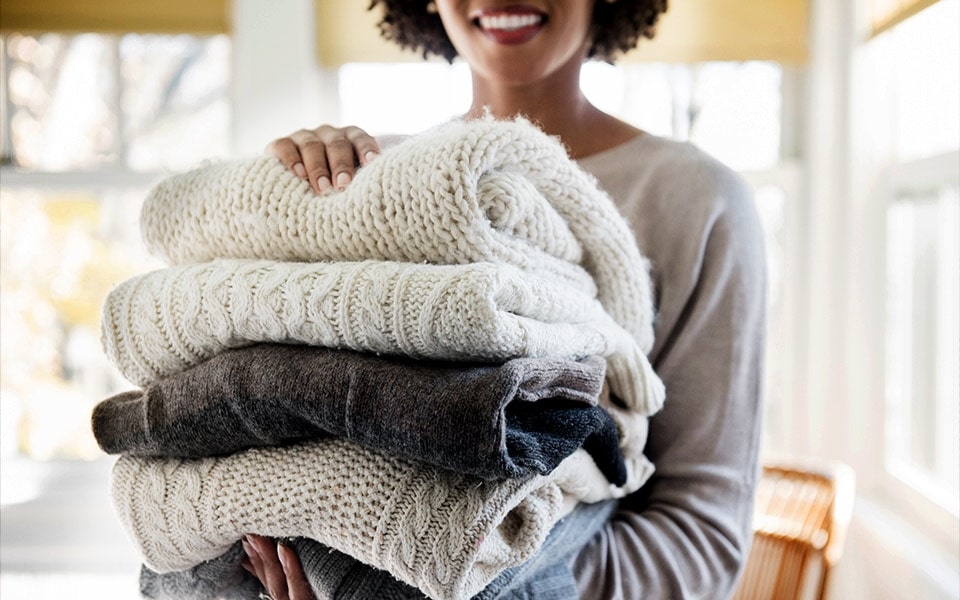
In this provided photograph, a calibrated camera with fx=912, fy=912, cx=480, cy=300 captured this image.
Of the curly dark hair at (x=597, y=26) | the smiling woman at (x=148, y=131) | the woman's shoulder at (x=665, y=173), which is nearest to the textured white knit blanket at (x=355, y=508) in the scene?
the woman's shoulder at (x=665, y=173)

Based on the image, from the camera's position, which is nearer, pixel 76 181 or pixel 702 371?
pixel 702 371

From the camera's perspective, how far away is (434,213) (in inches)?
18.3

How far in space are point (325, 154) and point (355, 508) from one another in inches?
8.5

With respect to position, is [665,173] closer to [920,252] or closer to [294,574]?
[294,574]

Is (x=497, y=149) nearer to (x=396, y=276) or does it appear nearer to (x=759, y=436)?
(x=396, y=276)

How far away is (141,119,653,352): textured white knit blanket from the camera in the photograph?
47 cm

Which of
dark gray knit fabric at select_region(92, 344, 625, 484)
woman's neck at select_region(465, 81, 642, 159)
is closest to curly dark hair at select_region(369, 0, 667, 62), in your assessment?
woman's neck at select_region(465, 81, 642, 159)

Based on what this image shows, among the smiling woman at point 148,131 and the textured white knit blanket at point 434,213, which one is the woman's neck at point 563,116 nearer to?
the textured white knit blanket at point 434,213

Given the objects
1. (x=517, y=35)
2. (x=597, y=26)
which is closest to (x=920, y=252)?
(x=597, y=26)

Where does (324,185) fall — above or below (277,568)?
above

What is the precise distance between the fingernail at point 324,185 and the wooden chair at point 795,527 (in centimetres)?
97

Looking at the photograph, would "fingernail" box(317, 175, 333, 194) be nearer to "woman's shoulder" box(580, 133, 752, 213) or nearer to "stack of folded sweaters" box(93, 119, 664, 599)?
"stack of folded sweaters" box(93, 119, 664, 599)

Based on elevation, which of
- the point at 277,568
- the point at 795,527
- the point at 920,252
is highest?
the point at 920,252

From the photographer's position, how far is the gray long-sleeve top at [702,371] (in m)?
0.73
